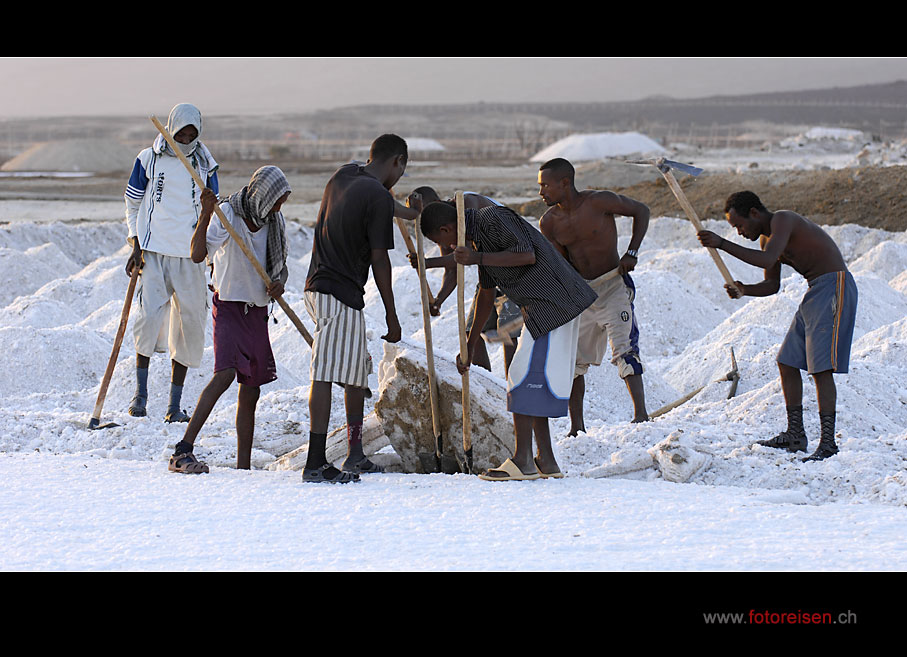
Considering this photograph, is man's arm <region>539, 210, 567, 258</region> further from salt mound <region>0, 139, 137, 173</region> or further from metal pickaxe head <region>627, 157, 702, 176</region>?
salt mound <region>0, 139, 137, 173</region>

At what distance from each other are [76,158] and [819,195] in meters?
38.8

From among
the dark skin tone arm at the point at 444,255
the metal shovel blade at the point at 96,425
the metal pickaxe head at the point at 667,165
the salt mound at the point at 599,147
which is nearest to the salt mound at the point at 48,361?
the metal shovel blade at the point at 96,425

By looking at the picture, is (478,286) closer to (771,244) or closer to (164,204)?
(771,244)

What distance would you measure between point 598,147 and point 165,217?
5482cm

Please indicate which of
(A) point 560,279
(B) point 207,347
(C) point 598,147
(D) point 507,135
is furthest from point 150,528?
(D) point 507,135

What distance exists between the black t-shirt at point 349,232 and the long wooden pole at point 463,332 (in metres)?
0.27

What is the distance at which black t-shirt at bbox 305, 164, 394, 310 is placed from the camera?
422 cm

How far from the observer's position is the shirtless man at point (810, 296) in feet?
15.9

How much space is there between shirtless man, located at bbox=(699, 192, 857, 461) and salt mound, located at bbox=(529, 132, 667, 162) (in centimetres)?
5260

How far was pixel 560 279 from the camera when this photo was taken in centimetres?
423

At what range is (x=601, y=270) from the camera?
5.66 m

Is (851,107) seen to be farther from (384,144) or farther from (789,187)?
(384,144)

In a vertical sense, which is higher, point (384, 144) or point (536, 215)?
point (384, 144)

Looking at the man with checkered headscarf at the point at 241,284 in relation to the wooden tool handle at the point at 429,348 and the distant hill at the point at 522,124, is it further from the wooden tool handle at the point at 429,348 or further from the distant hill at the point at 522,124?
the distant hill at the point at 522,124
